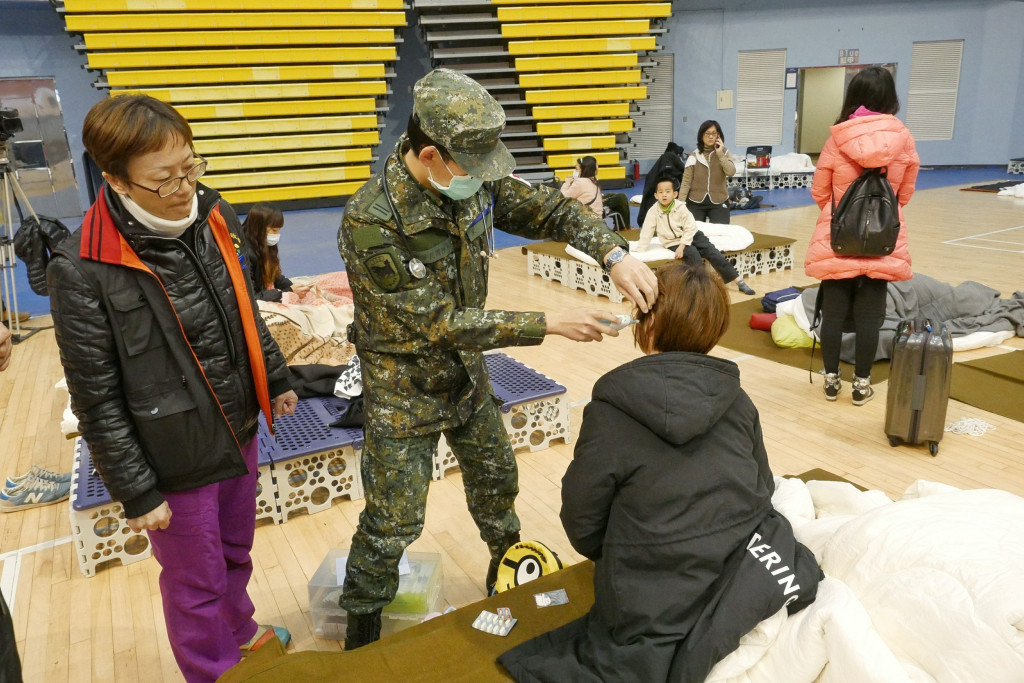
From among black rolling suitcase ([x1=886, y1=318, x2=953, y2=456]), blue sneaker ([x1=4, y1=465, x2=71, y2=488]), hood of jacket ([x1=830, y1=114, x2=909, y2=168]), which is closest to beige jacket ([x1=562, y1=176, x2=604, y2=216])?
hood of jacket ([x1=830, y1=114, x2=909, y2=168])

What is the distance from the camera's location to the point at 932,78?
1444 centimetres

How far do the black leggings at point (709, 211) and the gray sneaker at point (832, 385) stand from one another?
3652 mm

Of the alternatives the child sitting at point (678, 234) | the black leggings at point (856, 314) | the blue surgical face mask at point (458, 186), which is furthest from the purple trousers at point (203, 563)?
the child sitting at point (678, 234)

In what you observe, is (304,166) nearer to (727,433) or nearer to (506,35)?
(506,35)

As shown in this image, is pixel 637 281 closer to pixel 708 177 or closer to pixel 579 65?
pixel 708 177

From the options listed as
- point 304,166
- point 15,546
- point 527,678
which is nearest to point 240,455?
point 527,678

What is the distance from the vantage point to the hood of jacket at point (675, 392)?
57.6 inches

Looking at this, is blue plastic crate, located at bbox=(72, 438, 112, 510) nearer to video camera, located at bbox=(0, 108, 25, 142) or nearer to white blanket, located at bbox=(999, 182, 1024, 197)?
video camera, located at bbox=(0, 108, 25, 142)

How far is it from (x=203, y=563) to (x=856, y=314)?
333 centimetres

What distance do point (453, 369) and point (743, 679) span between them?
100 cm

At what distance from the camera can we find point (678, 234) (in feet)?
21.1

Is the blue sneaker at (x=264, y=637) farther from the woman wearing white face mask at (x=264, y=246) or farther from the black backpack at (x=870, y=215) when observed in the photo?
the black backpack at (x=870, y=215)

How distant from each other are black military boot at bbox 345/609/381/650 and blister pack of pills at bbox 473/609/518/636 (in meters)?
0.33

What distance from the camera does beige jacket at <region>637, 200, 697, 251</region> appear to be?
21.0 ft
